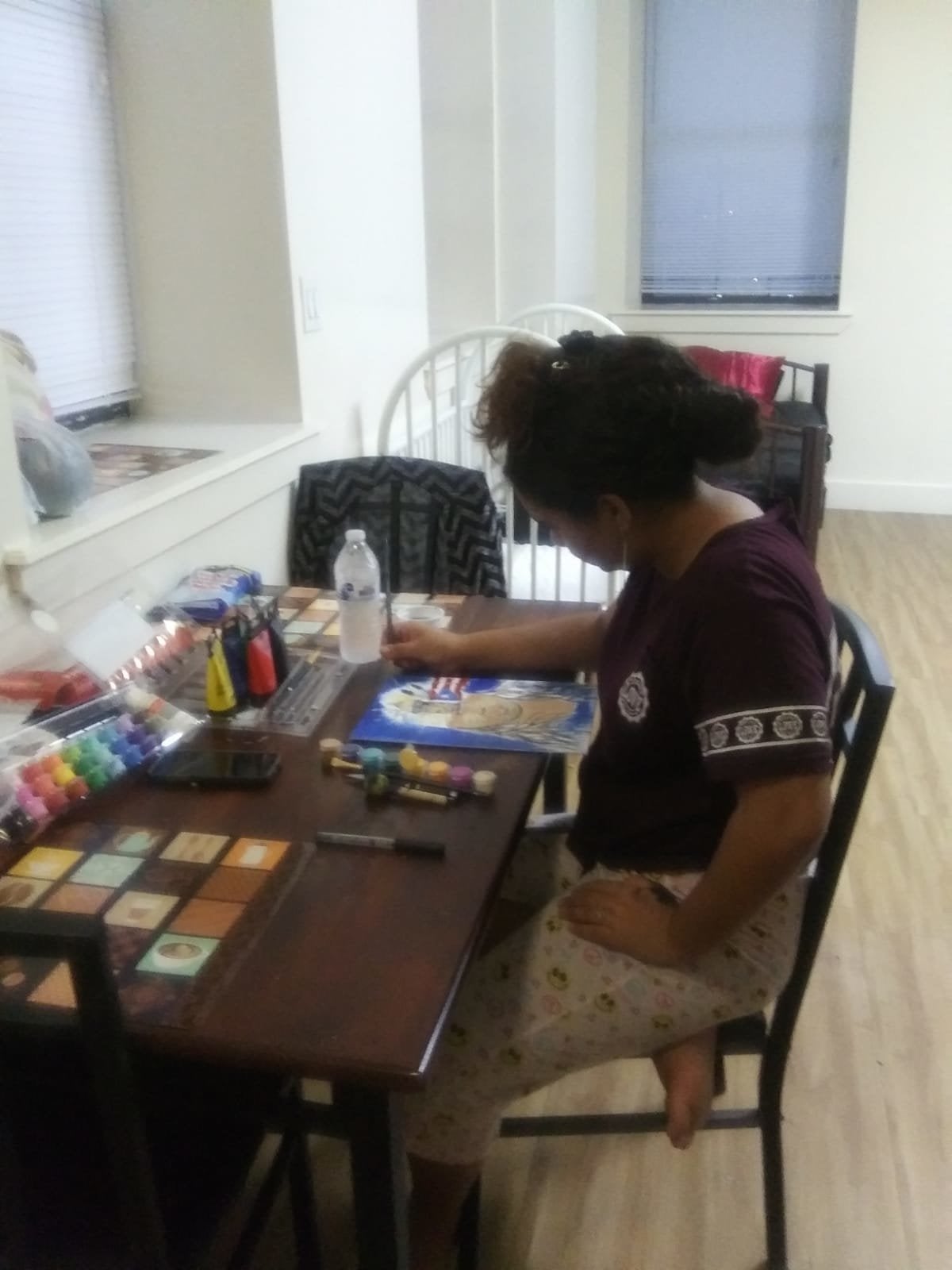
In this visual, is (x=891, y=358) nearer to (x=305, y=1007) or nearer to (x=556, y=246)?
(x=556, y=246)

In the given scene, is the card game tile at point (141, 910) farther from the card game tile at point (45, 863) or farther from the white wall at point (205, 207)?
the white wall at point (205, 207)

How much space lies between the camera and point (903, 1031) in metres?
1.78

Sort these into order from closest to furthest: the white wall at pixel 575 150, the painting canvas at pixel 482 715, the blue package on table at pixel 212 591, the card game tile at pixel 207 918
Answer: the card game tile at pixel 207 918, the painting canvas at pixel 482 715, the blue package on table at pixel 212 591, the white wall at pixel 575 150

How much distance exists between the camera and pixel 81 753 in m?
1.13

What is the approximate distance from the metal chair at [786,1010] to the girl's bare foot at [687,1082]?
3.6 inches

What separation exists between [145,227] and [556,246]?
211 cm

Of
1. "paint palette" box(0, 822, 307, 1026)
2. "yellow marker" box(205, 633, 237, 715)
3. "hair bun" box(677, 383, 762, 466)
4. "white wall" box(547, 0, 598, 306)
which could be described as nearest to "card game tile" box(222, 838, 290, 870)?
"paint palette" box(0, 822, 307, 1026)

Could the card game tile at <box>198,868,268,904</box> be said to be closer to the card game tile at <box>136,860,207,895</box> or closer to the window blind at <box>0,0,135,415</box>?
the card game tile at <box>136,860,207,895</box>

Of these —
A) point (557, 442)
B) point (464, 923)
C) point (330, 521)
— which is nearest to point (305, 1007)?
point (464, 923)

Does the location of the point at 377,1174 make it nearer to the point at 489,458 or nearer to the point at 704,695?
the point at 704,695

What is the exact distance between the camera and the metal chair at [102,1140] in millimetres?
709

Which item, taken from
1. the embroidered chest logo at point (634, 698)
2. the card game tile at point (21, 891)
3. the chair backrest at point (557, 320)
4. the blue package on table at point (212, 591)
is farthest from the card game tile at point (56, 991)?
the chair backrest at point (557, 320)

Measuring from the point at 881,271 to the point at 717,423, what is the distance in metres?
4.10

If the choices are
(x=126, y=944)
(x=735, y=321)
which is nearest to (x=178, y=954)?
(x=126, y=944)
